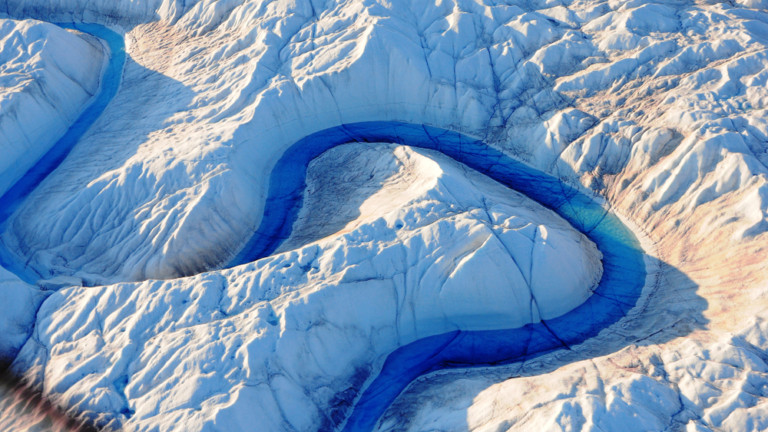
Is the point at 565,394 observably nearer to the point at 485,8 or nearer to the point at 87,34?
the point at 485,8

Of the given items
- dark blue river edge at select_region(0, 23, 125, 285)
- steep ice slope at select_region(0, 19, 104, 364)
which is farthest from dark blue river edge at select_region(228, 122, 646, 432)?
steep ice slope at select_region(0, 19, 104, 364)

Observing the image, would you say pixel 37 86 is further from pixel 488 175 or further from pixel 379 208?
pixel 488 175

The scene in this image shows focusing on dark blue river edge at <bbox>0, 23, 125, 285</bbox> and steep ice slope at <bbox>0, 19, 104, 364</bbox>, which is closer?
dark blue river edge at <bbox>0, 23, 125, 285</bbox>

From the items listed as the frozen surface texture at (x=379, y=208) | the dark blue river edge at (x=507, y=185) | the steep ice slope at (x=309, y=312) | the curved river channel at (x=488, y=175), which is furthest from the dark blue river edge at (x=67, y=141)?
the dark blue river edge at (x=507, y=185)

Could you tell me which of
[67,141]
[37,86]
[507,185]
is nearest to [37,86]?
[37,86]

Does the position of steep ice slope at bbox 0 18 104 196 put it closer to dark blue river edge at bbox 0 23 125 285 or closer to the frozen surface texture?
dark blue river edge at bbox 0 23 125 285

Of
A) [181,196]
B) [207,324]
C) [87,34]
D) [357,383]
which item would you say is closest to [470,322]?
[357,383]
